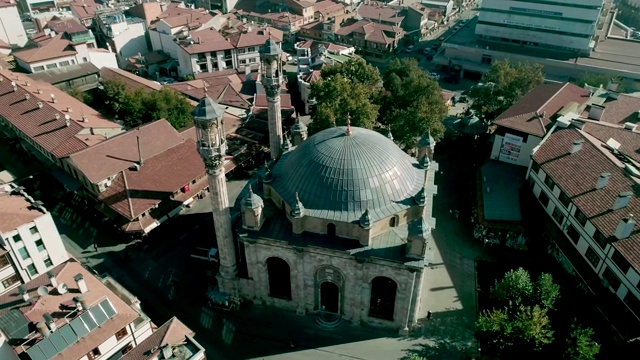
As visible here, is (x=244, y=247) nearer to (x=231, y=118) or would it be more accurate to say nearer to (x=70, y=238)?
(x=70, y=238)

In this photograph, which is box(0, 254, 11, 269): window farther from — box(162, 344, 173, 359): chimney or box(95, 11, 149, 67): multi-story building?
box(95, 11, 149, 67): multi-story building

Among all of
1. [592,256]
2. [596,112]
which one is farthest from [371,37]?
[592,256]

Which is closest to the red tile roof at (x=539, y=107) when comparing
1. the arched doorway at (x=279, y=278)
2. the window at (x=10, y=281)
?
the arched doorway at (x=279, y=278)

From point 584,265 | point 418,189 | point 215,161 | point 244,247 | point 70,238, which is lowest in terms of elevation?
point 70,238

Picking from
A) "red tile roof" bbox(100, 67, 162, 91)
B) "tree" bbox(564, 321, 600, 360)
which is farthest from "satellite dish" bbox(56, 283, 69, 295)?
"red tile roof" bbox(100, 67, 162, 91)

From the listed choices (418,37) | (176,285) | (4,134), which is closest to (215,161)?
(176,285)
